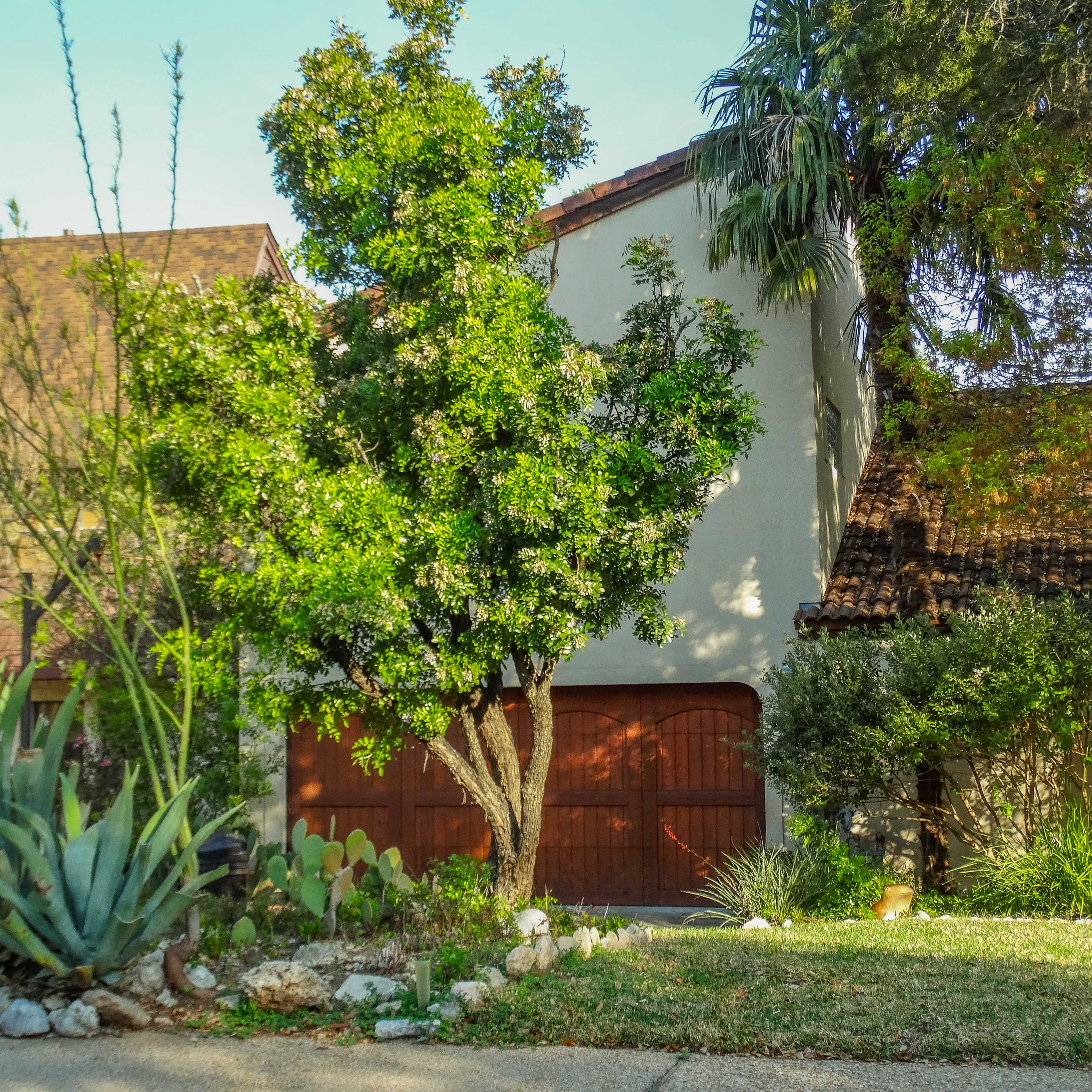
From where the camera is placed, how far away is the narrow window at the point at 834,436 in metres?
13.0

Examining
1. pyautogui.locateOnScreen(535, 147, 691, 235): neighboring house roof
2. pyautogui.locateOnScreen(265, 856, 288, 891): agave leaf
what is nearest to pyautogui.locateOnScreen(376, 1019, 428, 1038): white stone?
pyautogui.locateOnScreen(265, 856, 288, 891): agave leaf

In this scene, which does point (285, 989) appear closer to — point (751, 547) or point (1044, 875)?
point (1044, 875)

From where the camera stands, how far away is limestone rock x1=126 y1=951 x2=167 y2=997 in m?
6.34

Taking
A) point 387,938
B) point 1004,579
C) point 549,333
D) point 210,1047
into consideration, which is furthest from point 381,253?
point 1004,579

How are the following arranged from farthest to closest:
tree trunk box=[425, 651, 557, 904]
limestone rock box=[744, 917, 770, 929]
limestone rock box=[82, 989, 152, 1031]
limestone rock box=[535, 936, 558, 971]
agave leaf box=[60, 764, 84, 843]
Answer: limestone rock box=[744, 917, 770, 929]
tree trunk box=[425, 651, 557, 904]
limestone rock box=[535, 936, 558, 971]
agave leaf box=[60, 764, 84, 843]
limestone rock box=[82, 989, 152, 1031]

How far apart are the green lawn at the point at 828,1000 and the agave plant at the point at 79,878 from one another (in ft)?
6.65

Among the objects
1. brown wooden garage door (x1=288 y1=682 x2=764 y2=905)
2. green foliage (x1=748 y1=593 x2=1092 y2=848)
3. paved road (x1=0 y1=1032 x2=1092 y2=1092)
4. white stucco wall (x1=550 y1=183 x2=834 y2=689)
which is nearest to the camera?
paved road (x1=0 y1=1032 x2=1092 y2=1092)

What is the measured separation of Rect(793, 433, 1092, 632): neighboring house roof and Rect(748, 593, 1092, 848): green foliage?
2.26 feet

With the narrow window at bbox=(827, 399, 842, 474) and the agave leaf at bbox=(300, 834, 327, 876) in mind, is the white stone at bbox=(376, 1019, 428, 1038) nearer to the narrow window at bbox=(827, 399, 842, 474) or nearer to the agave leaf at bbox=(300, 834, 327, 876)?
the agave leaf at bbox=(300, 834, 327, 876)

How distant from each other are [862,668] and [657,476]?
9.60ft

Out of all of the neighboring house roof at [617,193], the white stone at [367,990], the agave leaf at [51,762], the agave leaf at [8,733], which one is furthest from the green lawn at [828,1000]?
the neighboring house roof at [617,193]

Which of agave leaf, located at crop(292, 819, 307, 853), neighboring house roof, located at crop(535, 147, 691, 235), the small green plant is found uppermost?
neighboring house roof, located at crop(535, 147, 691, 235)

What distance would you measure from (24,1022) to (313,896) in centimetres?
200

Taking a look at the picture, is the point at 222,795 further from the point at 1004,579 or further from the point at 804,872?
the point at 1004,579
